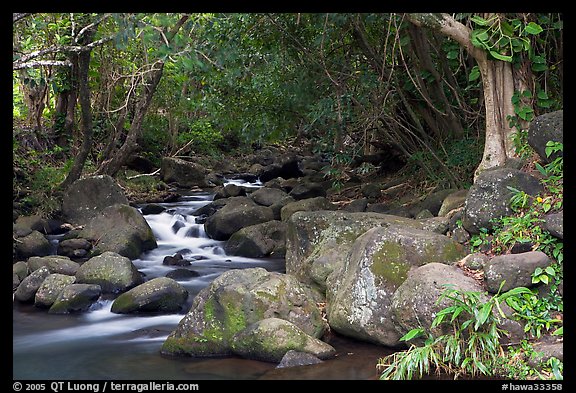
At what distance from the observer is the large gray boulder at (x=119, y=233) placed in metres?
10.4

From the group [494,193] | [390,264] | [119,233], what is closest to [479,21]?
[494,193]

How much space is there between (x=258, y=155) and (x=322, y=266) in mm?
15677

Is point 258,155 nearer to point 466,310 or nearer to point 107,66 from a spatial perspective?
point 107,66

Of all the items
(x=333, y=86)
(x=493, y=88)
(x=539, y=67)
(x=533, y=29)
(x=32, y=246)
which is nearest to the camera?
(x=533, y=29)

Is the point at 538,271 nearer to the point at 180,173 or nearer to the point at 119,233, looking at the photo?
the point at 119,233

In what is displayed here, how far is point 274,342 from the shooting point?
5.89 meters

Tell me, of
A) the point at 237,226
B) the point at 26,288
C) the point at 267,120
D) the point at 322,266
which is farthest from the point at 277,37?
the point at 26,288

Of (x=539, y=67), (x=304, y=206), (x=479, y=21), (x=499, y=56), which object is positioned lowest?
(x=304, y=206)

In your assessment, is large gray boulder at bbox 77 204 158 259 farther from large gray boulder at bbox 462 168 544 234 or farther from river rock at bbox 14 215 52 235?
large gray boulder at bbox 462 168 544 234

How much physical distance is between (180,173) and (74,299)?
389 inches

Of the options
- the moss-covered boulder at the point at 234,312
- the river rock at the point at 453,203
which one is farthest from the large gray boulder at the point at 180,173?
the moss-covered boulder at the point at 234,312

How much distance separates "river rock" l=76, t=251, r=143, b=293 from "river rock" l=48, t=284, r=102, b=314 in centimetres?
36

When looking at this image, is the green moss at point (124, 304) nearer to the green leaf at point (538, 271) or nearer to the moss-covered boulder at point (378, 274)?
the moss-covered boulder at point (378, 274)

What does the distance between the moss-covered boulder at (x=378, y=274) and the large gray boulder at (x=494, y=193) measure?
371 mm
